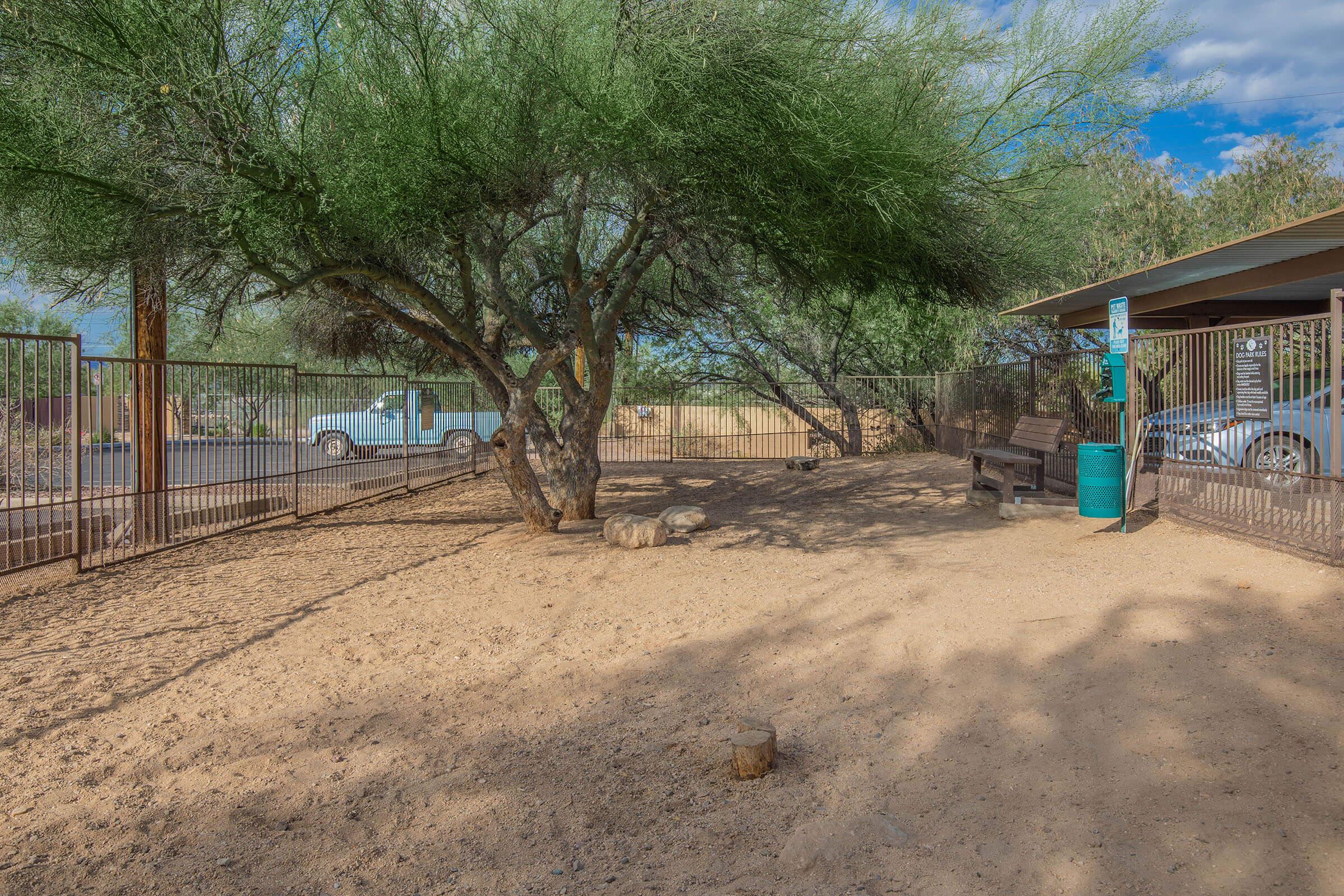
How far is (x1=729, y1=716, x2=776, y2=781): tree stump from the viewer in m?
4.55

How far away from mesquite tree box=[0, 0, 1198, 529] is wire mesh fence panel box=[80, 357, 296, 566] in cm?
121

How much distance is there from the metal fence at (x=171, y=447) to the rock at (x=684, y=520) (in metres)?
4.78

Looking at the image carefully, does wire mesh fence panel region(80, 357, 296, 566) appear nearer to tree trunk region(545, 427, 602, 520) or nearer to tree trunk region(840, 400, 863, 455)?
tree trunk region(545, 427, 602, 520)

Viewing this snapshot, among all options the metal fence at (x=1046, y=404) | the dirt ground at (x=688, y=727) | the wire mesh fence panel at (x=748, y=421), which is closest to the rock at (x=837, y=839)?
the dirt ground at (x=688, y=727)

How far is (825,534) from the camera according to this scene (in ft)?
34.6

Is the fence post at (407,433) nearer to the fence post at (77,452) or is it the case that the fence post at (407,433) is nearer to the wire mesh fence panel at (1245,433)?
the fence post at (77,452)

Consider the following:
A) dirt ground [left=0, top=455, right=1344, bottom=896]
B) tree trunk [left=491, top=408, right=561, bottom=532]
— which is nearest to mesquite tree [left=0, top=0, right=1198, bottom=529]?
tree trunk [left=491, top=408, right=561, bottom=532]

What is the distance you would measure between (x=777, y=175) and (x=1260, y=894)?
6679mm

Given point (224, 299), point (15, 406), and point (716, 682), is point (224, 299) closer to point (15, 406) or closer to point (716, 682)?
point (15, 406)

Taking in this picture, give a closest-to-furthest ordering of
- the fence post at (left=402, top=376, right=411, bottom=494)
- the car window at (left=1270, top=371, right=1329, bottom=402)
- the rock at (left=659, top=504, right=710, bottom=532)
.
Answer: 1. the car window at (left=1270, top=371, right=1329, bottom=402)
2. the rock at (left=659, top=504, right=710, bottom=532)
3. the fence post at (left=402, top=376, right=411, bottom=494)

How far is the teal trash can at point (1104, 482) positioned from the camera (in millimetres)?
9312

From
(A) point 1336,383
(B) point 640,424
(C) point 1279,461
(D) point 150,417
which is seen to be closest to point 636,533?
(D) point 150,417

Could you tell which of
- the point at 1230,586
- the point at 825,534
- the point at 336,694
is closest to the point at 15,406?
the point at 336,694

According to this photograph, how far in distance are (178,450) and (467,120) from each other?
5227 millimetres
